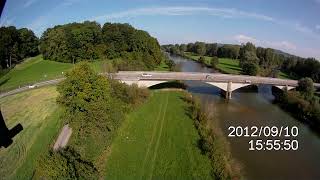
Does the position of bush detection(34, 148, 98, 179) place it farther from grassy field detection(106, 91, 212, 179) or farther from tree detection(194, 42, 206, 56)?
tree detection(194, 42, 206, 56)

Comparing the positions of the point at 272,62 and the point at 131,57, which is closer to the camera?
the point at 131,57

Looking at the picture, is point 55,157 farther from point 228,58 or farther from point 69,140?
point 228,58

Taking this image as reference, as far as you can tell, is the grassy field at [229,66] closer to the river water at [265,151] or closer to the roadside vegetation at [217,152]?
the river water at [265,151]

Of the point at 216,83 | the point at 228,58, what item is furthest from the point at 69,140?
the point at 228,58

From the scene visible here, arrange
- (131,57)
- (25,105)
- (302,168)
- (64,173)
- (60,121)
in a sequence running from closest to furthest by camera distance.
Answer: (25,105) < (64,173) < (60,121) < (302,168) < (131,57)

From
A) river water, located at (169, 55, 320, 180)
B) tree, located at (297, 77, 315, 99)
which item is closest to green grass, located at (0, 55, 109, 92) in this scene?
river water, located at (169, 55, 320, 180)

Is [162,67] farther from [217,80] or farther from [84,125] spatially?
[84,125]

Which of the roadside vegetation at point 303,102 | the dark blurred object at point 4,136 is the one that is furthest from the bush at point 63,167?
the roadside vegetation at point 303,102
